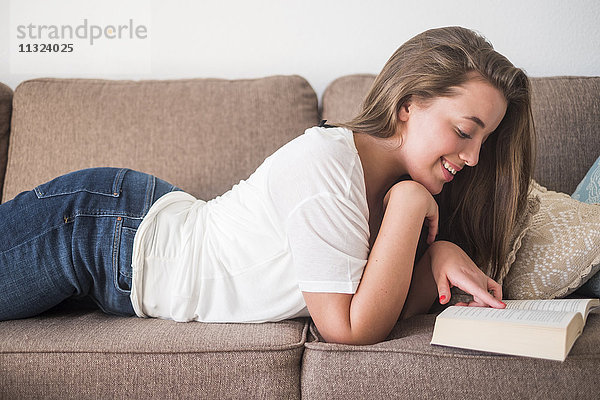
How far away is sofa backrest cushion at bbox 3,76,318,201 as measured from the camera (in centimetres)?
173

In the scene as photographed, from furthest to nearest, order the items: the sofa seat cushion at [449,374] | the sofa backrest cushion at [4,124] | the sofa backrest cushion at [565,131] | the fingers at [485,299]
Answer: the sofa backrest cushion at [4,124] < the sofa backrest cushion at [565,131] < the fingers at [485,299] < the sofa seat cushion at [449,374]

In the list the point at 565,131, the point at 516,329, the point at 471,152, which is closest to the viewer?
the point at 516,329

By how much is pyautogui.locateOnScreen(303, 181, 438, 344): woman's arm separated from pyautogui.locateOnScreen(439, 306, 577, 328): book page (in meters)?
0.11

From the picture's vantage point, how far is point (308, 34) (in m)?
2.07

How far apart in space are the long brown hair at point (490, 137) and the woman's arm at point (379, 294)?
0.22 m

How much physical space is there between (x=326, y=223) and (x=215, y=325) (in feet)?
1.13

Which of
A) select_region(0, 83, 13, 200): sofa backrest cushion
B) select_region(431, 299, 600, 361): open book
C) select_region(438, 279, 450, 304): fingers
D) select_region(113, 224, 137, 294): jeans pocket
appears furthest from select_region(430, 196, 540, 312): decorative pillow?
select_region(0, 83, 13, 200): sofa backrest cushion

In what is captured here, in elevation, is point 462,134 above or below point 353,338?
above

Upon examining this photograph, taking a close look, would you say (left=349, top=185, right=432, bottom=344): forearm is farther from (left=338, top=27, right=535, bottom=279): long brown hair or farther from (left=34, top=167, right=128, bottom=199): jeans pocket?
(left=34, top=167, right=128, bottom=199): jeans pocket

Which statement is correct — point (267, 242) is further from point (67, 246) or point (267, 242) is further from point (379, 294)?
point (67, 246)

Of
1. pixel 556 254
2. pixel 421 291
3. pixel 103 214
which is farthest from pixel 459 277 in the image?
pixel 103 214

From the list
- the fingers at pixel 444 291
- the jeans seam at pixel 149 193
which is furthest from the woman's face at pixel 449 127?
the jeans seam at pixel 149 193

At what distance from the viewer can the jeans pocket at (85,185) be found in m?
1.32

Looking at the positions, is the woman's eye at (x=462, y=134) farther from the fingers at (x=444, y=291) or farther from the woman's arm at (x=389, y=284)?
the fingers at (x=444, y=291)
